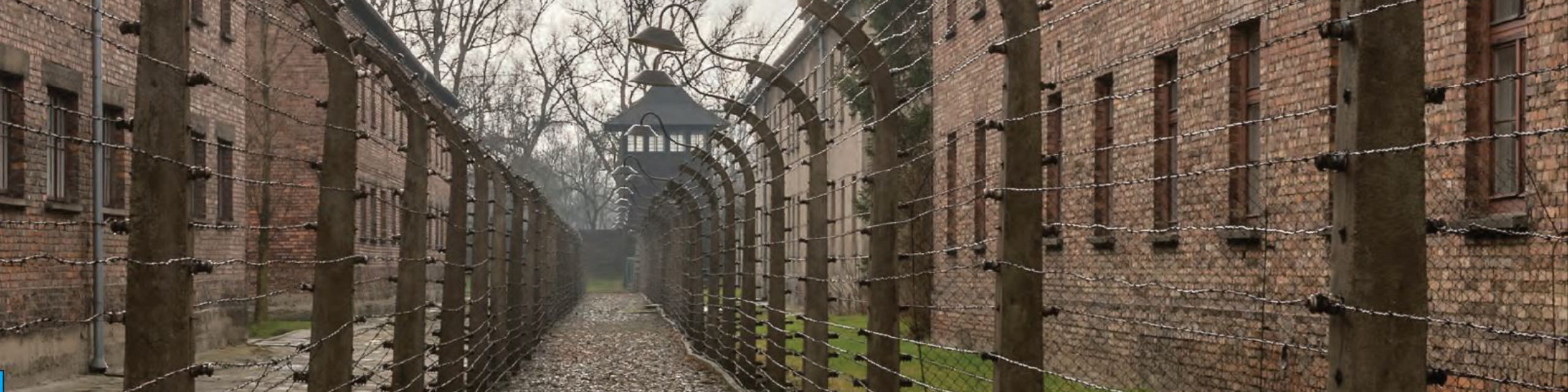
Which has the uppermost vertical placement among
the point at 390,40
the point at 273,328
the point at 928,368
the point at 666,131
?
the point at 390,40

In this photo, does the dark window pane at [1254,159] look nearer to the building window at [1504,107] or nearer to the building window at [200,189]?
the building window at [1504,107]

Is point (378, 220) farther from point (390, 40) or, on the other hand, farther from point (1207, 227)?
point (1207, 227)

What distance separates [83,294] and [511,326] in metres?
3.90

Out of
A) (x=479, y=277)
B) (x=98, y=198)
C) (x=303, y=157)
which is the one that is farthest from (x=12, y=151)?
(x=303, y=157)

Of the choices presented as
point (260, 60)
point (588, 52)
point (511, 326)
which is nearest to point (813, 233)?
point (511, 326)

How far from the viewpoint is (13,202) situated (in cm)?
1662

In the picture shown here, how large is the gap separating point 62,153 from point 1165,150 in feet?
31.6

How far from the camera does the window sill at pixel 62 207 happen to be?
17516 mm

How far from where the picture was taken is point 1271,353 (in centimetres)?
1338

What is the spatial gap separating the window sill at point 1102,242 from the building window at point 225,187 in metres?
11.5

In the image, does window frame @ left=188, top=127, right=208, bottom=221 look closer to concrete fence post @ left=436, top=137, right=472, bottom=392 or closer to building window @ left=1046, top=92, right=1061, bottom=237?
building window @ left=1046, top=92, right=1061, bottom=237

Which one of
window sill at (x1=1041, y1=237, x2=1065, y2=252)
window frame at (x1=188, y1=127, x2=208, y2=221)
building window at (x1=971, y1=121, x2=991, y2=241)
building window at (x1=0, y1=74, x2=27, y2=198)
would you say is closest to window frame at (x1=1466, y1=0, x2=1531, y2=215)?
window sill at (x1=1041, y1=237, x2=1065, y2=252)

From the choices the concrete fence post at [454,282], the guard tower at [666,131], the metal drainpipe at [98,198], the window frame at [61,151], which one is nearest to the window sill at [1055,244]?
the concrete fence post at [454,282]

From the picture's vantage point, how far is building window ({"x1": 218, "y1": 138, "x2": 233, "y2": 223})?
24.9m
